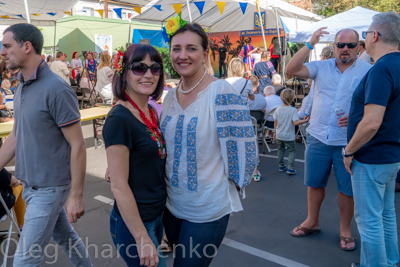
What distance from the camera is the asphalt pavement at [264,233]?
121 inches

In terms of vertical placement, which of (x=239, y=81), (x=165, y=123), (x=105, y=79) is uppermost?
(x=239, y=81)

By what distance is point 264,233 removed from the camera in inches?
141

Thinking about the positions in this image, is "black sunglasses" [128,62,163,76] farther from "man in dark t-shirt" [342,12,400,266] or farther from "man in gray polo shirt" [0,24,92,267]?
"man in dark t-shirt" [342,12,400,266]

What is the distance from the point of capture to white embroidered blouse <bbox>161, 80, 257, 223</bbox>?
1704mm

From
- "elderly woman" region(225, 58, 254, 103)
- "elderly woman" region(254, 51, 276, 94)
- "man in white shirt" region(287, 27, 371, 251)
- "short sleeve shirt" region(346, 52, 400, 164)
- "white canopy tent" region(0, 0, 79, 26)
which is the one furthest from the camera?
"white canopy tent" region(0, 0, 79, 26)

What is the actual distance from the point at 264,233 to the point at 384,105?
1.95 meters

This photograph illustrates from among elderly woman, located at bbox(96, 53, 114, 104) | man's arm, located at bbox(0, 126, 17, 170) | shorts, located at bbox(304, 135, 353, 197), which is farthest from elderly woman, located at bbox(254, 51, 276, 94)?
man's arm, located at bbox(0, 126, 17, 170)

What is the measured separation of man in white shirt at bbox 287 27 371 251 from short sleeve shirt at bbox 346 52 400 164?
19.2 inches

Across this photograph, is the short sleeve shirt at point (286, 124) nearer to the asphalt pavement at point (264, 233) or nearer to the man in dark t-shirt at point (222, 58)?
the asphalt pavement at point (264, 233)

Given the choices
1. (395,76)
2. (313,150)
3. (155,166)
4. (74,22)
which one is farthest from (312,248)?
(74,22)

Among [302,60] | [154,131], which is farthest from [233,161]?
[302,60]

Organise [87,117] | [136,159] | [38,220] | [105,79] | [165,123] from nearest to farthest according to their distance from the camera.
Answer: [136,159]
[165,123]
[38,220]
[87,117]
[105,79]

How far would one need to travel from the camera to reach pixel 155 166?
5.59 ft

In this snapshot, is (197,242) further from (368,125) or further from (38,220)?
(368,125)
